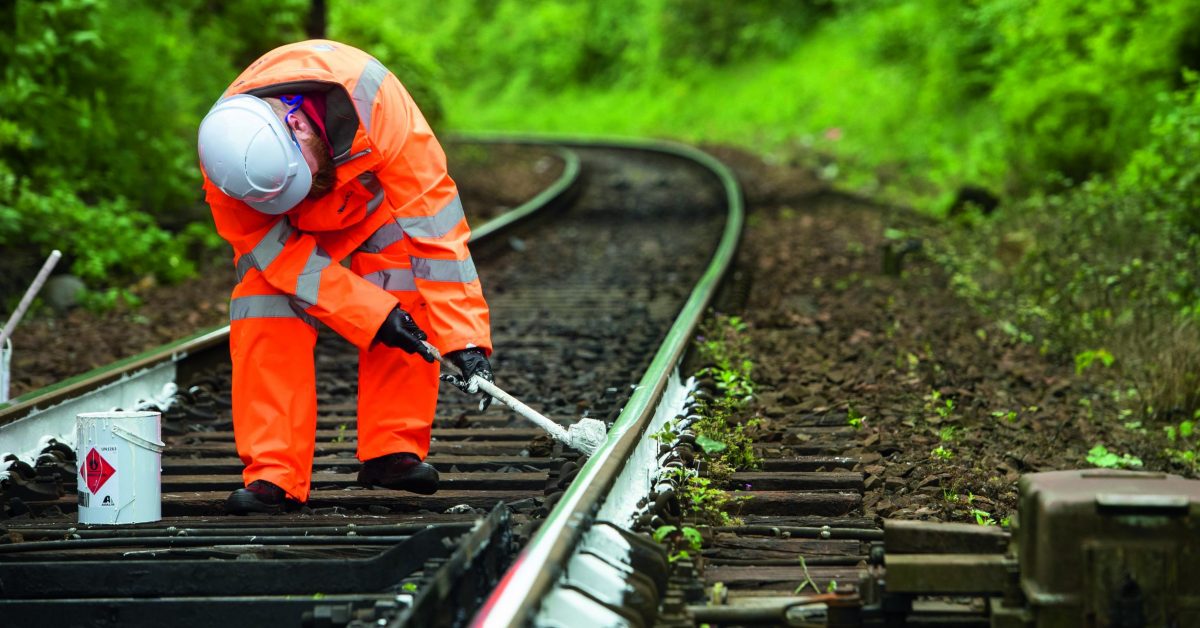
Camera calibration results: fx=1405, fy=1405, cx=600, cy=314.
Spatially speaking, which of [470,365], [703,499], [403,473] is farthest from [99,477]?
[703,499]

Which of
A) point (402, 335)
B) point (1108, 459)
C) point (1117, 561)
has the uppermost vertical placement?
point (402, 335)

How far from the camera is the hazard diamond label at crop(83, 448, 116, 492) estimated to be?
13.1ft

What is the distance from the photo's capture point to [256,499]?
4.10 meters

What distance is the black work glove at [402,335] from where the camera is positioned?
4090mm

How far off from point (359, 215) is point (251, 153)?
1.61 feet

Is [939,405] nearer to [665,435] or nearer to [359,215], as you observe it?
[665,435]

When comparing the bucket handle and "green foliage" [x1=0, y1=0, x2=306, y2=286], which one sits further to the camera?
"green foliage" [x1=0, y1=0, x2=306, y2=286]

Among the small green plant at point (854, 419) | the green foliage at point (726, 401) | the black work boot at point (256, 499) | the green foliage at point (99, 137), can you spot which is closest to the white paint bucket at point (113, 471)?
the black work boot at point (256, 499)

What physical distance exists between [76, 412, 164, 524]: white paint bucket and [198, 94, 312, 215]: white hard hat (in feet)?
2.52

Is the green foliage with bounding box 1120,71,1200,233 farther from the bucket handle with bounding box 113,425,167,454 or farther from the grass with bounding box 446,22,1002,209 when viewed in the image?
the bucket handle with bounding box 113,425,167,454

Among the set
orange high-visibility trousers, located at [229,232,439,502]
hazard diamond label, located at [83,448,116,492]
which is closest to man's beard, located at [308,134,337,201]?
orange high-visibility trousers, located at [229,232,439,502]

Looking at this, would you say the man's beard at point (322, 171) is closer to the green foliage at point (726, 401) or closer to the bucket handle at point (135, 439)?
the bucket handle at point (135, 439)

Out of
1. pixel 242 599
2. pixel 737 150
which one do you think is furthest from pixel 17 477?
pixel 737 150

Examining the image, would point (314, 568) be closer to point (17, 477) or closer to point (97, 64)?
point (17, 477)
